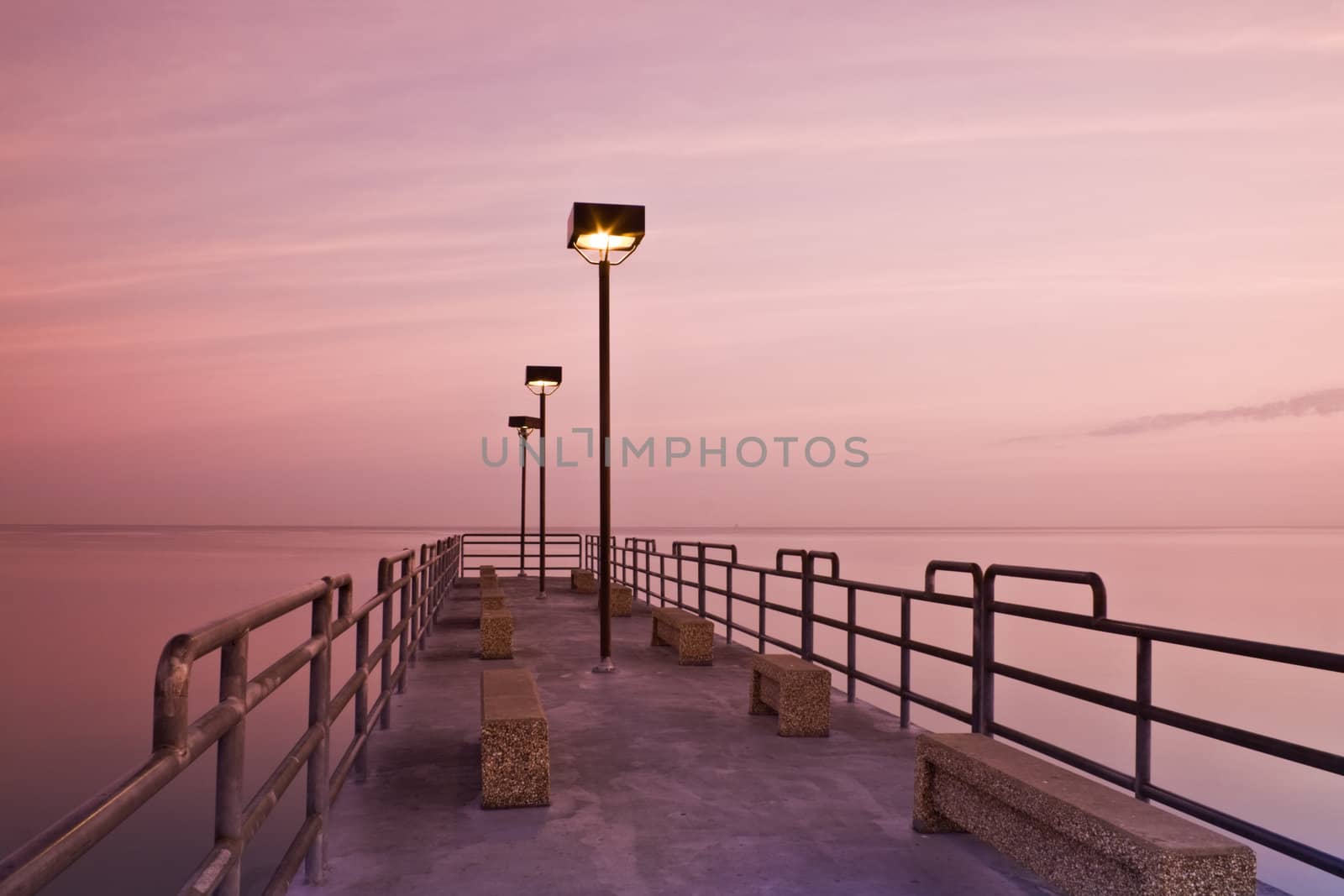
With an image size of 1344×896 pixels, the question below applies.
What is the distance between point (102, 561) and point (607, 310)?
8428cm

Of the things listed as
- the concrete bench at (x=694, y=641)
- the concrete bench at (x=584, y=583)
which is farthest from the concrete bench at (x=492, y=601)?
the concrete bench at (x=584, y=583)

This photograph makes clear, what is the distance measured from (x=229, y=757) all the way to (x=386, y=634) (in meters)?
3.92

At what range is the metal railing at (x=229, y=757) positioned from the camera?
1.60 meters

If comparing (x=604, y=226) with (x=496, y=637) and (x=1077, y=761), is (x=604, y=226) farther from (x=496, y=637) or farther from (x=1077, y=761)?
(x=1077, y=761)

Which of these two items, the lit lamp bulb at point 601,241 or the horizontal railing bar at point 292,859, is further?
the lit lamp bulb at point 601,241

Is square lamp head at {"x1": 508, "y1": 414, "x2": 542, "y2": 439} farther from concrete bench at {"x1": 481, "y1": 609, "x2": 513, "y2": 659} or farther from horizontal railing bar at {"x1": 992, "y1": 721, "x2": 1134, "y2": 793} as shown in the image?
horizontal railing bar at {"x1": 992, "y1": 721, "x2": 1134, "y2": 793}

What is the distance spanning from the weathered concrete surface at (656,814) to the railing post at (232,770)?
1.52 m

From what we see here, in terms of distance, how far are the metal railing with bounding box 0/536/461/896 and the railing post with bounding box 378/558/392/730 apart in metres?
0.75

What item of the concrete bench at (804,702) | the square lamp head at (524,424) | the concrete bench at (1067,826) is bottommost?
the concrete bench at (804,702)

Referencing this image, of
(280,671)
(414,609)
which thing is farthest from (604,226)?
(280,671)

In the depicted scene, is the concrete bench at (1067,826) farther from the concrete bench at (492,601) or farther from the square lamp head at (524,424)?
the square lamp head at (524,424)

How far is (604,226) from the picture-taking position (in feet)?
32.6

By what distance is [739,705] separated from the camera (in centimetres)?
809

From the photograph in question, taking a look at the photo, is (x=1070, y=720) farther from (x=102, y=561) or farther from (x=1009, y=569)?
(x=102, y=561)
